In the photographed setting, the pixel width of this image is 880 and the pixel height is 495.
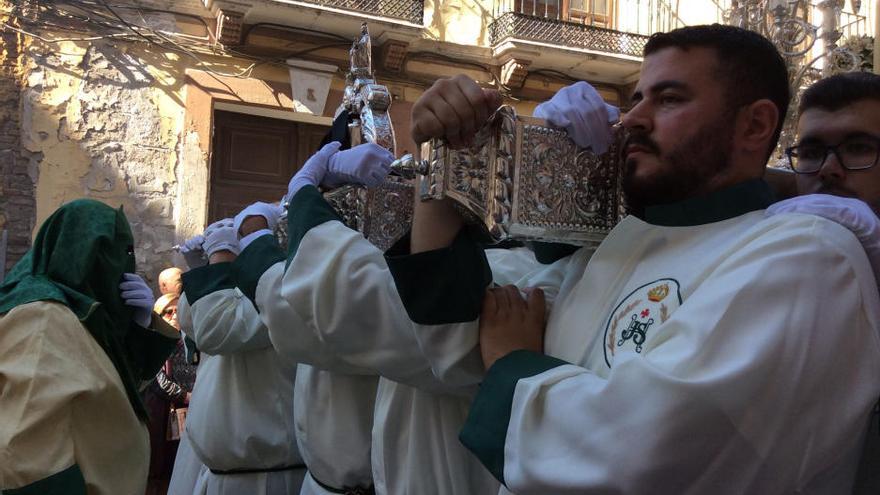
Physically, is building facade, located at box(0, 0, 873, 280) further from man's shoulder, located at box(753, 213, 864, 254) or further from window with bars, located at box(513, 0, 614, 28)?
man's shoulder, located at box(753, 213, 864, 254)

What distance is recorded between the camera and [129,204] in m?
9.17

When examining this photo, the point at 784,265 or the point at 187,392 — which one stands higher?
the point at 784,265

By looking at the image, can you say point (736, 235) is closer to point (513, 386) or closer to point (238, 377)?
point (513, 386)

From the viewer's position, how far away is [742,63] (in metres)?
1.65

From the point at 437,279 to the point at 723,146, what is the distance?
0.60 meters

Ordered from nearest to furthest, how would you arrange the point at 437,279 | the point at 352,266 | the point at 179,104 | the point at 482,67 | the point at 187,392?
the point at 437,279 → the point at 352,266 → the point at 187,392 → the point at 179,104 → the point at 482,67

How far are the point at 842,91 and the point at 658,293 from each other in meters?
0.76

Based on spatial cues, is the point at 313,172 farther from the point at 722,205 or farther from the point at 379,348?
the point at 722,205

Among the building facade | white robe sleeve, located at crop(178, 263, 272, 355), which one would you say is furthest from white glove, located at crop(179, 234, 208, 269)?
the building facade

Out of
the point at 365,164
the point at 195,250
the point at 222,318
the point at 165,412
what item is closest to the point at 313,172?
the point at 365,164

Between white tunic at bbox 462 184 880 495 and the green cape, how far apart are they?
2017mm

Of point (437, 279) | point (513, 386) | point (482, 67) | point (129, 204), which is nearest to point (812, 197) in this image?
point (513, 386)

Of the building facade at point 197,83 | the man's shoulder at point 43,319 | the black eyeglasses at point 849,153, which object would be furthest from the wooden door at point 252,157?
the black eyeglasses at point 849,153

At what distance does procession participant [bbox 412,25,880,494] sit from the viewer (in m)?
1.22
